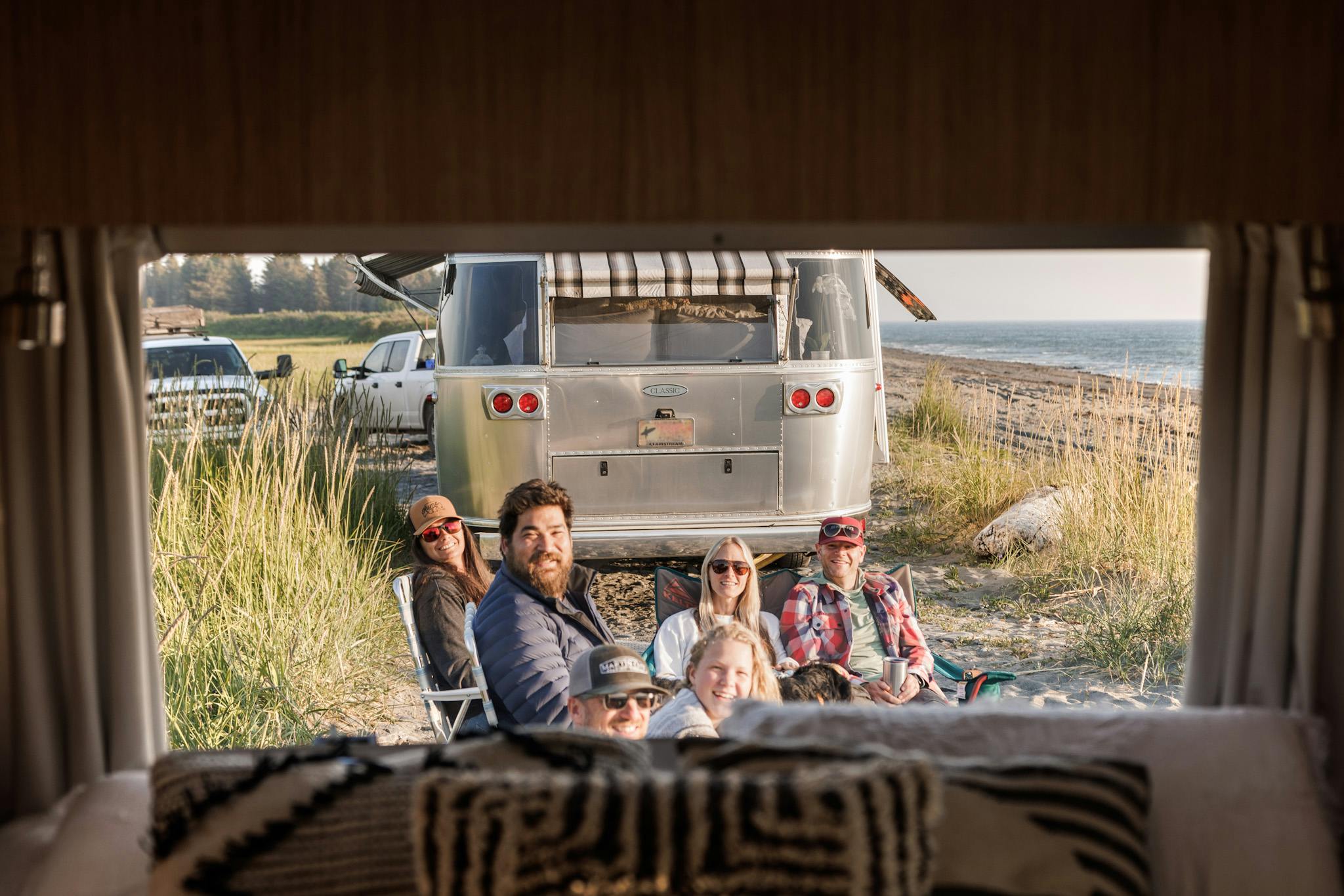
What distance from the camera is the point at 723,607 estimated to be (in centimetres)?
330

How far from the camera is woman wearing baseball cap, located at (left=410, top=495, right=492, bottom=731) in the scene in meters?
3.02

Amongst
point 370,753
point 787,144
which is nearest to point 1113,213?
point 787,144

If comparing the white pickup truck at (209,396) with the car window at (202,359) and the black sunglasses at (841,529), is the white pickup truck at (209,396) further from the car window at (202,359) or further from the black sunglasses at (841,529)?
the black sunglasses at (841,529)

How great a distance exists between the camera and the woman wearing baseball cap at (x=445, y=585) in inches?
119

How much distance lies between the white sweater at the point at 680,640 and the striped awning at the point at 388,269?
7.76 feet

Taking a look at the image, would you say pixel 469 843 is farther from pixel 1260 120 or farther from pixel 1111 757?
pixel 1260 120

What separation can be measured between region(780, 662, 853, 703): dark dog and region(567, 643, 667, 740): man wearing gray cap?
30.1 inches

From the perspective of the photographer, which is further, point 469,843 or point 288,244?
point 288,244

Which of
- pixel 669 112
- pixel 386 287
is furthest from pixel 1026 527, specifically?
pixel 669 112

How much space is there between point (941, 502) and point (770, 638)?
3.75 meters

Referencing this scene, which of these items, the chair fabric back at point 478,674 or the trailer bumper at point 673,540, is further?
the trailer bumper at point 673,540

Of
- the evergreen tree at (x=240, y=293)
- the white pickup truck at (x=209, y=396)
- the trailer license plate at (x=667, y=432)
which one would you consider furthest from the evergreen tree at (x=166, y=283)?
the trailer license plate at (x=667, y=432)

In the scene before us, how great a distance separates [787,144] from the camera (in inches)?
61.0

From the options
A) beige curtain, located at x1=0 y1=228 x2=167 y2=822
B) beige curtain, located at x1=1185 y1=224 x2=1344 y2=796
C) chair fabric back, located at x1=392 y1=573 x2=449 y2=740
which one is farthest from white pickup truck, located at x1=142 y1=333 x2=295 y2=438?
beige curtain, located at x1=1185 y1=224 x2=1344 y2=796
